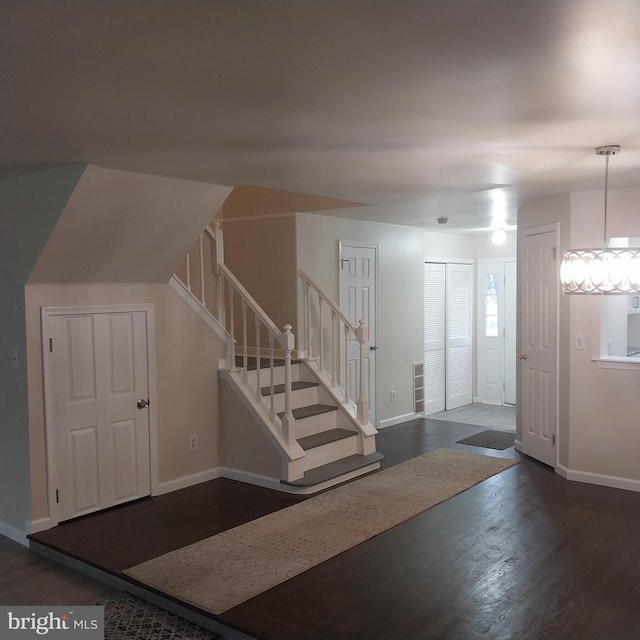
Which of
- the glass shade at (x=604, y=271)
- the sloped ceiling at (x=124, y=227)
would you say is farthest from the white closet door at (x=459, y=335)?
the glass shade at (x=604, y=271)

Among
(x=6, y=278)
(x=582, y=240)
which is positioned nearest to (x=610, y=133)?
(x=582, y=240)

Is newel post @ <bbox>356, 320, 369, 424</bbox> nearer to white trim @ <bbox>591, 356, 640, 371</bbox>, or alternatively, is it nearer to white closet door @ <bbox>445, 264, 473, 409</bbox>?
white trim @ <bbox>591, 356, 640, 371</bbox>

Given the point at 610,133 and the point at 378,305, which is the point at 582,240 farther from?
the point at 378,305

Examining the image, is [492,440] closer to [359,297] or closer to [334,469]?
[359,297]

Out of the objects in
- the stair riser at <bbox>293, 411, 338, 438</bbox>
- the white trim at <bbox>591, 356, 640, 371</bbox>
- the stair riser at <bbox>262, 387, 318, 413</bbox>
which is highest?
the white trim at <bbox>591, 356, 640, 371</bbox>

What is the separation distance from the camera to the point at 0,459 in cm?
453

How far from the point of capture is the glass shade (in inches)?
137

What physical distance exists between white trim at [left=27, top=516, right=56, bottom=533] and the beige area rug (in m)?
1.04

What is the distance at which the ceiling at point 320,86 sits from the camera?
178 centimetres

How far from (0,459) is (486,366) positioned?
21.4 ft

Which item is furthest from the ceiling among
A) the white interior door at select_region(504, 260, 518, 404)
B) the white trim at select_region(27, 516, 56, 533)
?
the white interior door at select_region(504, 260, 518, 404)

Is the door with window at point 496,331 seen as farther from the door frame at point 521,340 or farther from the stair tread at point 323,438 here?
the stair tread at point 323,438

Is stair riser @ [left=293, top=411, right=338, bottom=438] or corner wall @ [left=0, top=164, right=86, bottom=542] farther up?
corner wall @ [left=0, top=164, right=86, bottom=542]

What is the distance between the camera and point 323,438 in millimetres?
5516
